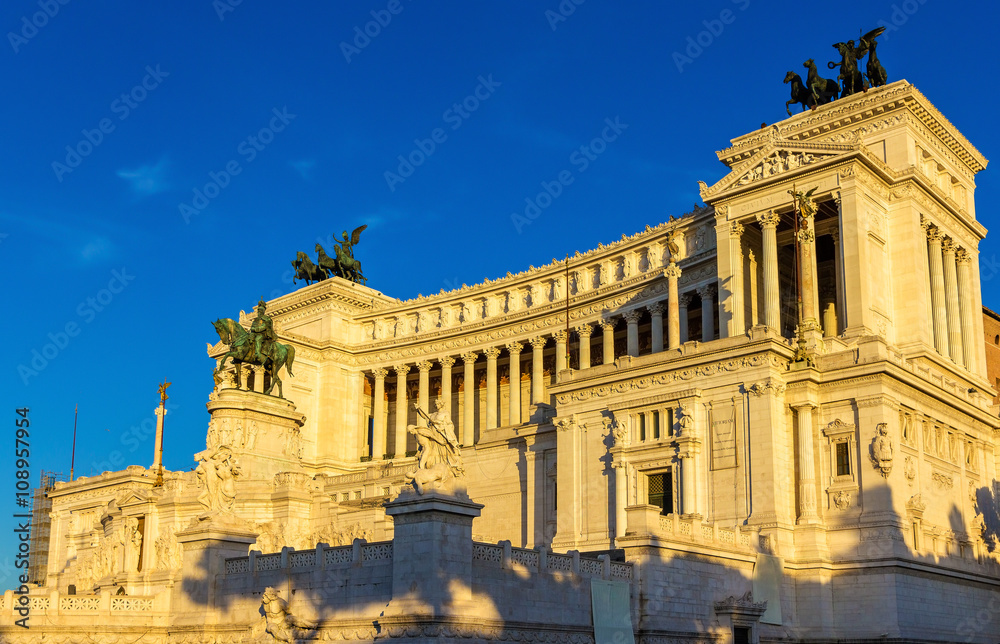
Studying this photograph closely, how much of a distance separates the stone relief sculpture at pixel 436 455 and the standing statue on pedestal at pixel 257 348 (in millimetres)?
34082

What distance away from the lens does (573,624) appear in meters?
35.0

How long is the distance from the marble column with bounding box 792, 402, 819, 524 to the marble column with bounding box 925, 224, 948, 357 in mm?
24033

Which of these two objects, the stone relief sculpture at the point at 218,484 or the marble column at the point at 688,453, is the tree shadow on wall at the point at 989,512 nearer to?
the marble column at the point at 688,453

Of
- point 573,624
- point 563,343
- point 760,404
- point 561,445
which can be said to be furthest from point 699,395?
point 563,343

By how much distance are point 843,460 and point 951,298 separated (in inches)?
1185

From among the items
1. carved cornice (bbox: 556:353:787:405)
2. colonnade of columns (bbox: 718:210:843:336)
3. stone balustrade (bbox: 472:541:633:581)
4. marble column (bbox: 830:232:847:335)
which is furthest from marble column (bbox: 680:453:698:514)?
marble column (bbox: 830:232:847:335)

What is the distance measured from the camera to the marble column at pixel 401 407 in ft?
315

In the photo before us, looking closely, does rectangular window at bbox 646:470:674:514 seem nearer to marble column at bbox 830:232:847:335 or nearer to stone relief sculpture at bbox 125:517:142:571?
marble column at bbox 830:232:847:335

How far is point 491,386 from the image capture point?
90062 millimetres

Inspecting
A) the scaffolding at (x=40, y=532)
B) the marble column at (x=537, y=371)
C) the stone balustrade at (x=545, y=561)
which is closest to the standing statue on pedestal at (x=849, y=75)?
the marble column at (x=537, y=371)

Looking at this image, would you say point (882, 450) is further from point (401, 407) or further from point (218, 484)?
point (401, 407)

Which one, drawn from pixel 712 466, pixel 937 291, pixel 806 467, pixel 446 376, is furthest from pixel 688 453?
pixel 446 376

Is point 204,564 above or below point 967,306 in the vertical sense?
below

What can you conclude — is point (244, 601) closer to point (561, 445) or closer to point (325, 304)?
point (561, 445)
